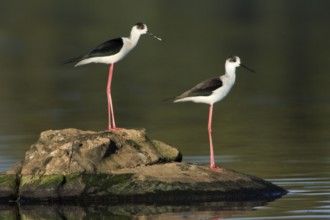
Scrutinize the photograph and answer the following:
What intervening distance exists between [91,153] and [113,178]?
0.44m

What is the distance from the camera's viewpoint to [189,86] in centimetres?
3241

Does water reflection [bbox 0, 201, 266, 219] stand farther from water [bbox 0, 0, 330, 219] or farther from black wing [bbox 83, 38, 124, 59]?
black wing [bbox 83, 38, 124, 59]

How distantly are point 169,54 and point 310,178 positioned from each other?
2736cm

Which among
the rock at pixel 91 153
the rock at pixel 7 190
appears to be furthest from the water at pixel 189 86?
the rock at pixel 91 153

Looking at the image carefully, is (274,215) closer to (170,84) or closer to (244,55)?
(170,84)

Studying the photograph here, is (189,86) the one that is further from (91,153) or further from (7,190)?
(7,190)

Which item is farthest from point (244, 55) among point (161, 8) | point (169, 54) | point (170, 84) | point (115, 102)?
point (161, 8)

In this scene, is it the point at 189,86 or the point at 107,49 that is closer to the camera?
the point at 107,49

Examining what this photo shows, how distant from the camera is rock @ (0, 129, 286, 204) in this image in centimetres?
1650

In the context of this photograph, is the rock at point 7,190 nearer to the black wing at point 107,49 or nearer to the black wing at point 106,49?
the black wing at point 106,49

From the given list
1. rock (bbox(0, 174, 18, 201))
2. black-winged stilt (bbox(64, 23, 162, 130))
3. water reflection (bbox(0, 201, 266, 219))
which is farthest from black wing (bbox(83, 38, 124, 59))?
water reflection (bbox(0, 201, 266, 219))

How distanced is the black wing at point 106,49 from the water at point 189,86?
2354mm

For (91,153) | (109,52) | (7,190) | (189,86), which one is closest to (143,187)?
(91,153)

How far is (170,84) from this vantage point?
33500 mm
